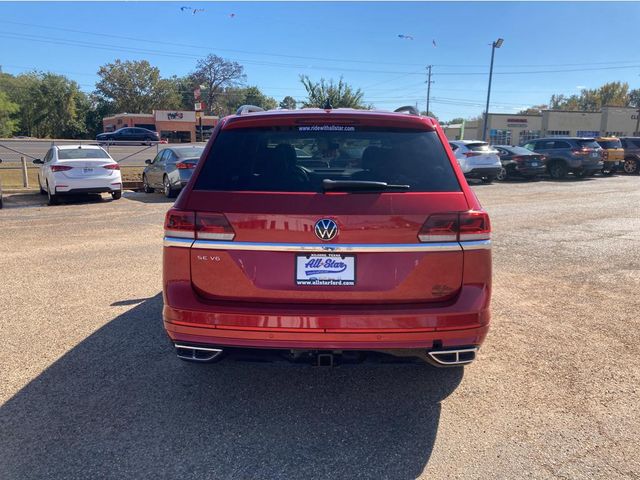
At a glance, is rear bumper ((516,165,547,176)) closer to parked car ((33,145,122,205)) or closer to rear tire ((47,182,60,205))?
parked car ((33,145,122,205))

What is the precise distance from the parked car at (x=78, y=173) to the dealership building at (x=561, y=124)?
61.6 metres

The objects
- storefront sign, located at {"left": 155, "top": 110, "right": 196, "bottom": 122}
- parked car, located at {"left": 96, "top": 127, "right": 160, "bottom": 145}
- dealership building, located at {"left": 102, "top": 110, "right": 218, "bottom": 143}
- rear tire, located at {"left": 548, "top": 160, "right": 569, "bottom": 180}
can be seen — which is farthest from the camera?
dealership building, located at {"left": 102, "top": 110, "right": 218, "bottom": 143}

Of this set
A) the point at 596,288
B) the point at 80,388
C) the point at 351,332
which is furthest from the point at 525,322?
the point at 80,388

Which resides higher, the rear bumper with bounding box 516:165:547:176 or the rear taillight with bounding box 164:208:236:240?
the rear taillight with bounding box 164:208:236:240

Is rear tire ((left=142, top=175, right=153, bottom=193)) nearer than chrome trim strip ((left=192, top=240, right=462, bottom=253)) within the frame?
No

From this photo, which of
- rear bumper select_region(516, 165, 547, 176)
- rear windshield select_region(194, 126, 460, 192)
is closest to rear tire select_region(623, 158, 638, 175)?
rear bumper select_region(516, 165, 547, 176)

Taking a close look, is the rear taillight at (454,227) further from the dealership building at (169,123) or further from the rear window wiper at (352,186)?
the dealership building at (169,123)

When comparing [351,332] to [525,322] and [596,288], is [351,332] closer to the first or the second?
[525,322]

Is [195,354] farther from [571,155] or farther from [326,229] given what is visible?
[571,155]

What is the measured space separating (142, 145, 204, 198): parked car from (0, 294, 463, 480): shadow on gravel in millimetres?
9974

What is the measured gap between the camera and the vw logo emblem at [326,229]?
282cm

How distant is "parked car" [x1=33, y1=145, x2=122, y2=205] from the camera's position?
13164 mm

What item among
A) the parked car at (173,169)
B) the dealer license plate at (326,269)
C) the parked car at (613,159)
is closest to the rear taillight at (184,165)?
the parked car at (173,169)

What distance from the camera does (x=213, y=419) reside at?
10.4 feet
